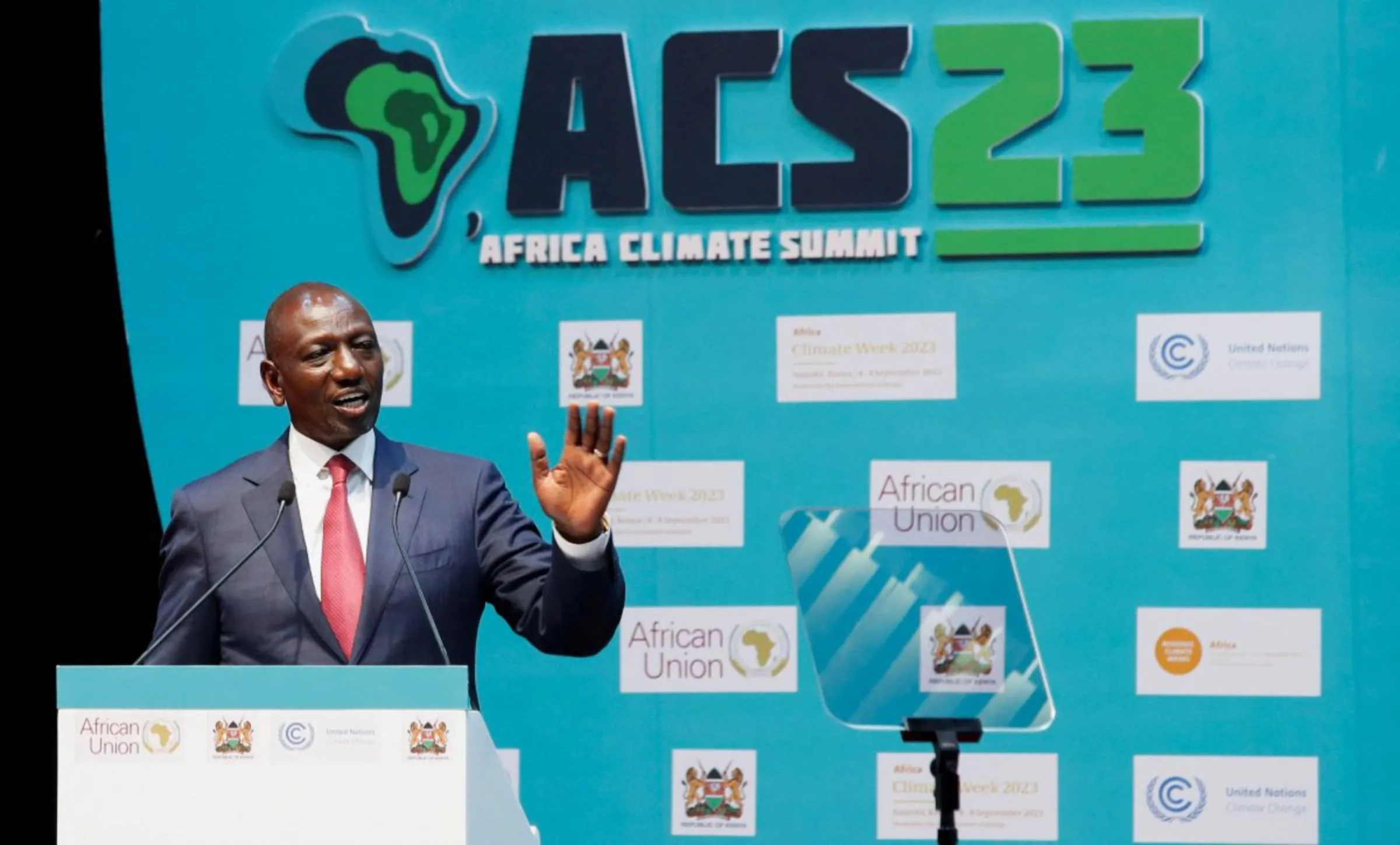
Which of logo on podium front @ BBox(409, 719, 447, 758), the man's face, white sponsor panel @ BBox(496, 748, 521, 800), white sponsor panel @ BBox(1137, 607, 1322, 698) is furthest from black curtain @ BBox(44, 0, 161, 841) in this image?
logo on podium front @ BBox(409, 719, 447, 758)

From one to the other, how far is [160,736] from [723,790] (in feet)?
10.1

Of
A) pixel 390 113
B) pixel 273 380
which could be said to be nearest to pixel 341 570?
pixel 273 380

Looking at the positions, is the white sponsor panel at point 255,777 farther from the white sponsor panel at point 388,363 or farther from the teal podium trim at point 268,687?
the white sponsor panel at point 388,363

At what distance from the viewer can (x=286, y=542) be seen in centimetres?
291

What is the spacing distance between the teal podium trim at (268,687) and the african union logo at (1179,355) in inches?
130

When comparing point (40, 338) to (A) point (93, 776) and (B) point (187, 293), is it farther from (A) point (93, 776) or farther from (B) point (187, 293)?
(A) point (93, 776)

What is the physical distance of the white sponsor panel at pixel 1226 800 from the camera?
497 cm

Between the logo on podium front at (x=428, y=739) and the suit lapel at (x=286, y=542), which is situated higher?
the suit lapel at (x=286, y=542)

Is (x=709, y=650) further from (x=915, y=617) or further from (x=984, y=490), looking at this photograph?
(x=915, y=617)

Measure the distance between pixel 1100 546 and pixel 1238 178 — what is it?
1.18 metres

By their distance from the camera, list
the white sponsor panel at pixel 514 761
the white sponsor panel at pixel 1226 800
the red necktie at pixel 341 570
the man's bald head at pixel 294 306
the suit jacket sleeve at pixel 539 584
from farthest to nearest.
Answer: the white sponsor panel at pixel 514 761 → the white sponsor panel at pixel 1226 800 → the man's bald head at pixel 294 306 → the red necktie at pixel 341 570 → the suit jacket sleeve at pixel 539 584

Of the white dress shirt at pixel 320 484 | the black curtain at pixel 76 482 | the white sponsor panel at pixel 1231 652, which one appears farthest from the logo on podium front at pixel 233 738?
the white sponsor panel at pixel 1231 652

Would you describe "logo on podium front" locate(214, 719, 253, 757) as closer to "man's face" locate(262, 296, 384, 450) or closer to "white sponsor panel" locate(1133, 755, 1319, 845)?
"man's face" locate(262, 296, 384, 450)

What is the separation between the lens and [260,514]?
9.64 feet
